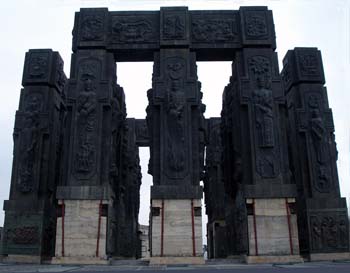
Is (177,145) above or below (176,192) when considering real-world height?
above

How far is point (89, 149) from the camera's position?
1686 cm

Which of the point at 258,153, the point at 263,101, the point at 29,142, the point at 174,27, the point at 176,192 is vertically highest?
the point at 174,27

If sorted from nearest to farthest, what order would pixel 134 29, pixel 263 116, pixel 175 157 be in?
pixel 175 157, pixel 263 116, pixel 134 29

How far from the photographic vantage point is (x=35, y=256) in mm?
16438

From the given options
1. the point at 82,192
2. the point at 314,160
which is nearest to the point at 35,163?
the point at 82,192

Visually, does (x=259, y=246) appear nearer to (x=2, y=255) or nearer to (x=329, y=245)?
(x=329, y=245)

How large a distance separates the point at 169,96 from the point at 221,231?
439 inches

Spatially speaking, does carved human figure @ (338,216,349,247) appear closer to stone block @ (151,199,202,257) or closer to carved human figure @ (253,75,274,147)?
carved human figure @ (253,75,274,147)

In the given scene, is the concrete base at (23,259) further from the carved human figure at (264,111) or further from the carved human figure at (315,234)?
the carved human figure at (315,234)

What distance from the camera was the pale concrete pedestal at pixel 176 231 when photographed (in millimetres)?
15418

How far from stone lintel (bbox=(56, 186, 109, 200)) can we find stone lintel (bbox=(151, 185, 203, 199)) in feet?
6.26

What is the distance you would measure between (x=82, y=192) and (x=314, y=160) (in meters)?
9.73

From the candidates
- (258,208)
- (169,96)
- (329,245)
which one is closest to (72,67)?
(169,96)

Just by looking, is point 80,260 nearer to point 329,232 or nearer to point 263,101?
point 263,101
